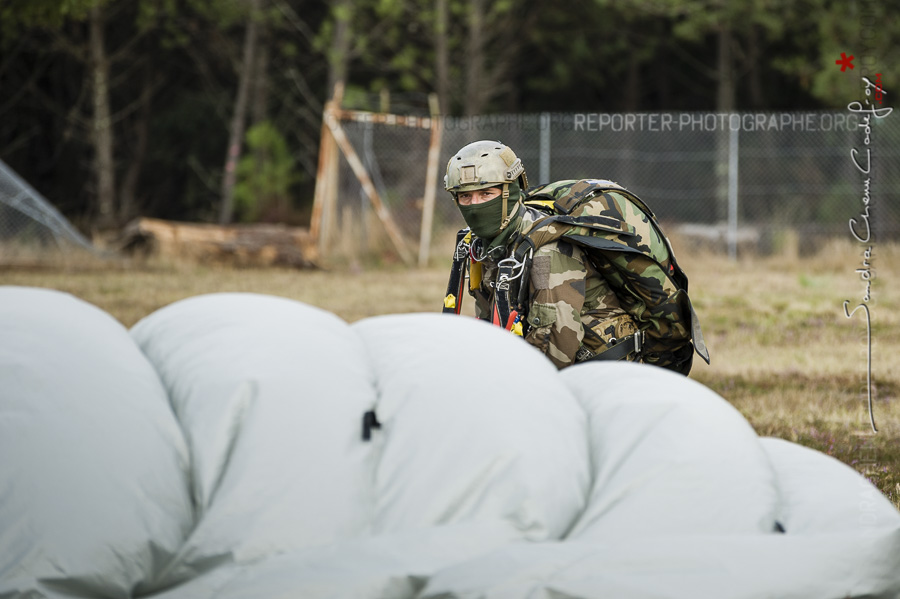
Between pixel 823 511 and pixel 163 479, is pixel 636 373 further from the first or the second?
pixel 163 479

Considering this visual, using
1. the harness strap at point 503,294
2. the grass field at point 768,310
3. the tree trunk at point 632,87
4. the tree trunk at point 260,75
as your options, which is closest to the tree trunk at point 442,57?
the tree trunk at point 260,75

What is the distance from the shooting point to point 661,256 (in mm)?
4434

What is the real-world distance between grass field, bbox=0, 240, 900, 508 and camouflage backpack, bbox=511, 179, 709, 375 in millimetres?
1069

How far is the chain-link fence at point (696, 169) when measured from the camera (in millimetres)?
15727

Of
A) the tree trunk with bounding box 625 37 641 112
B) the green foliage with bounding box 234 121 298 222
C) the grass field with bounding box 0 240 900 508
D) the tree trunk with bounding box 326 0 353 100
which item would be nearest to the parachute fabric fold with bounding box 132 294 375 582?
the grass field with bounding box 0 240 900 508

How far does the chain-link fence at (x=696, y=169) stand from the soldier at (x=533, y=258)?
10.7 meters

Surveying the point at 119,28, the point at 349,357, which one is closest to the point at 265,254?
the point at 349,357

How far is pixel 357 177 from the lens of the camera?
1572 centimetres

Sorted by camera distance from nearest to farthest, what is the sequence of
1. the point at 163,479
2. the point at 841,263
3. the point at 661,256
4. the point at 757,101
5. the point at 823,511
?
the point at 163,479 < the point at 823,511 < the point at 661,256 < the point at 841,263 < the point at 757,101

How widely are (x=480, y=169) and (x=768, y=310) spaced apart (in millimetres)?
7168

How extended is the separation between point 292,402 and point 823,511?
A: 1147mm

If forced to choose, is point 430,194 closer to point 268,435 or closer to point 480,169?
point 480,169

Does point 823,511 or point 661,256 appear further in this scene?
point 661,256

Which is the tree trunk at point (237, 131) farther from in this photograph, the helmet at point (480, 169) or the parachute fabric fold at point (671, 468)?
the parachute fabric fold at point (671, 468)
